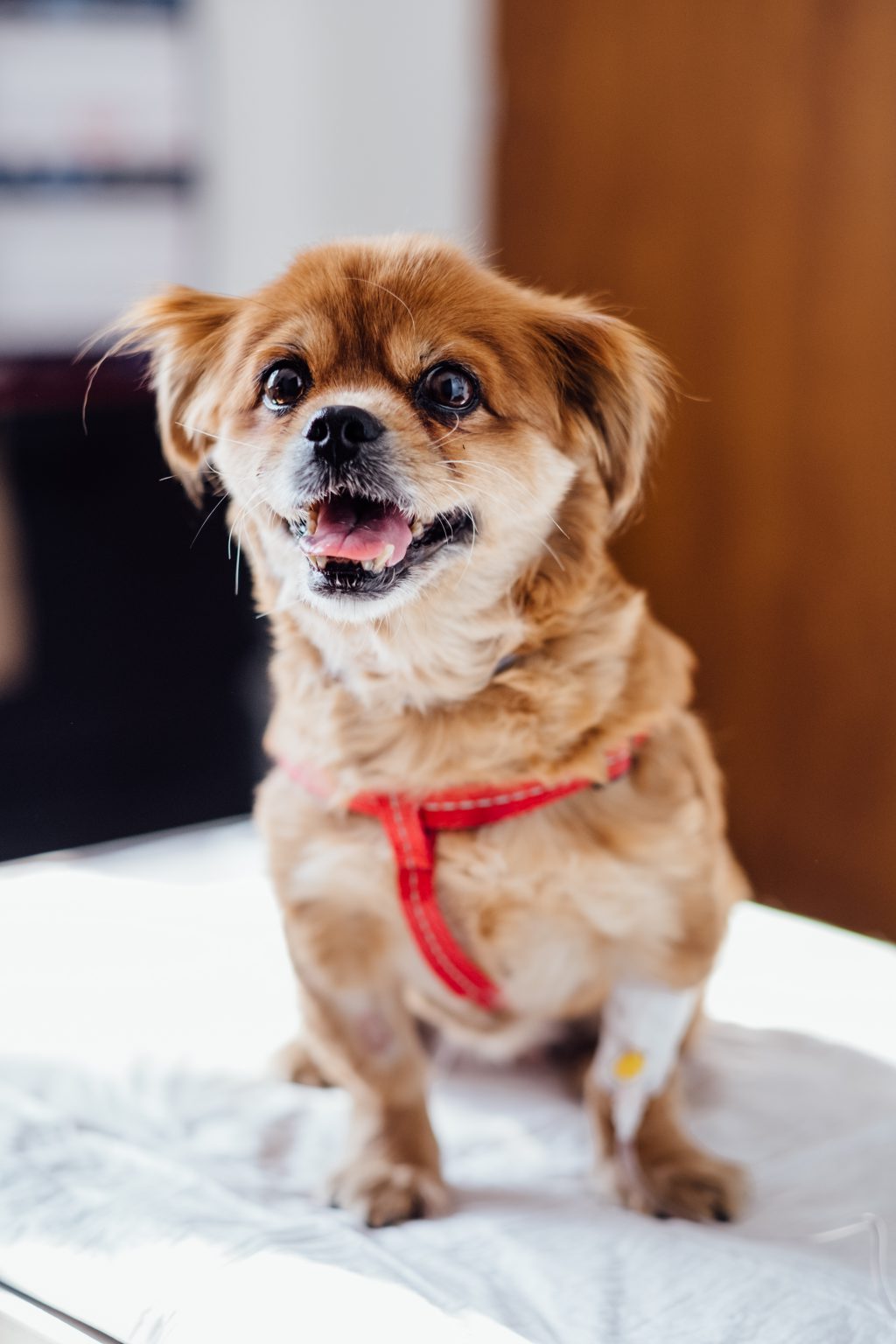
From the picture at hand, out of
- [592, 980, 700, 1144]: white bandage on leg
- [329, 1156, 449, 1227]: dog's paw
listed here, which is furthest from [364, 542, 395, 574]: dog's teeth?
[329, 1156, 449, 1227]: dog's paw

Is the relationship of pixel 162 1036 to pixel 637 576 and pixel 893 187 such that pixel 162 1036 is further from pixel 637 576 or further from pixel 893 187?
pixel 893 187

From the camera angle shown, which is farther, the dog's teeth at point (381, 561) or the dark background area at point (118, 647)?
the dark background area at point (118, 647)

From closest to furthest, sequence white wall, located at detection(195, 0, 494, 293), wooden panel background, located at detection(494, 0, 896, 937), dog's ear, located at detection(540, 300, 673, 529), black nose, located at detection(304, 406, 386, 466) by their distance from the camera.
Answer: black nose, located at detection(304, 406, 386, 466)
dog's ear, located at detection(540, 300, 673, 529)
wooden panel background, located at detection(494, 0, 896, 937)
white wall, located at detection(195, 0, 494, 293)

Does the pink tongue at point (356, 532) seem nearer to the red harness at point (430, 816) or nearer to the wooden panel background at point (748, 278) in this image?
the red harness at point (430, 816)

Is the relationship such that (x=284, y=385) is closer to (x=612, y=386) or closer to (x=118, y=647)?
(x=612, y=386)

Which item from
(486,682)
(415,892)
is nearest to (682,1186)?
(415,892)

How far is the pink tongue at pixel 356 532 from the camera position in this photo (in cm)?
97

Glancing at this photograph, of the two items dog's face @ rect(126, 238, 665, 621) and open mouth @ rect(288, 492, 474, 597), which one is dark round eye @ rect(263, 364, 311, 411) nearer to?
dog's face @ rect(126, 238, 665, 621)

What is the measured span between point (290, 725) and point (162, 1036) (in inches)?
17.5

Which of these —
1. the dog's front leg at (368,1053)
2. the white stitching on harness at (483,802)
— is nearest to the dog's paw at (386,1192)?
the dog's front leg at (368,1053)

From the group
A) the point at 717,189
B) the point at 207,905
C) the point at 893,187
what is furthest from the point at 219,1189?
the point at 893,187

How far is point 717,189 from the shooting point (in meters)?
1.37

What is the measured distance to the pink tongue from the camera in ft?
3.18

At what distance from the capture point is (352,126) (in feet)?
5.03
